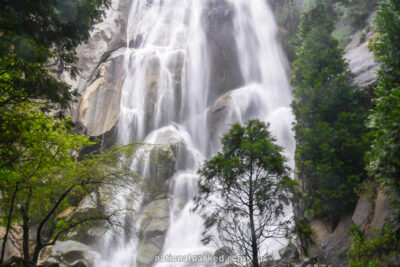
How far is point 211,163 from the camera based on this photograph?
25.4ft

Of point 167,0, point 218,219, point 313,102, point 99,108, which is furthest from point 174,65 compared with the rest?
point 218,219

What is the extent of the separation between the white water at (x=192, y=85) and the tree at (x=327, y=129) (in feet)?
26.9

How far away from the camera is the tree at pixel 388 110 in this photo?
21.1 ft

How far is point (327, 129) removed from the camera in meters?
10.4

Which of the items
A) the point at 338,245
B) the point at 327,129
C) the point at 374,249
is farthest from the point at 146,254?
the point at 374,249

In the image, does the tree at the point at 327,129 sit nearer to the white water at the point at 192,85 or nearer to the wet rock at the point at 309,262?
the wet rock at the point at 309,262

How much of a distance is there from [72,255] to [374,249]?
1314 cm

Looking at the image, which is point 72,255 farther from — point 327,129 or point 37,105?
point 327,129

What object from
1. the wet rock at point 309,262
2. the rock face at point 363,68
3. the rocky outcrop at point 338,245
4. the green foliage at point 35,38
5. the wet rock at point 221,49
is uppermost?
the wet rock at point 221,49

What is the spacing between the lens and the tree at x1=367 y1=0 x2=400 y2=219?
644 cm

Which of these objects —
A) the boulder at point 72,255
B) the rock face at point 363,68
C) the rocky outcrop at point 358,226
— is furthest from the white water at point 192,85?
the rocky outcrop at point 358,226

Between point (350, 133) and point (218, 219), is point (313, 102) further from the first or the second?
point (218, 219)

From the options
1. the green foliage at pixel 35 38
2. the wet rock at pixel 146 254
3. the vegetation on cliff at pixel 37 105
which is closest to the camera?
the green foliage at pixel 35 38

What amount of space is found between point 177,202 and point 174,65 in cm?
1398
